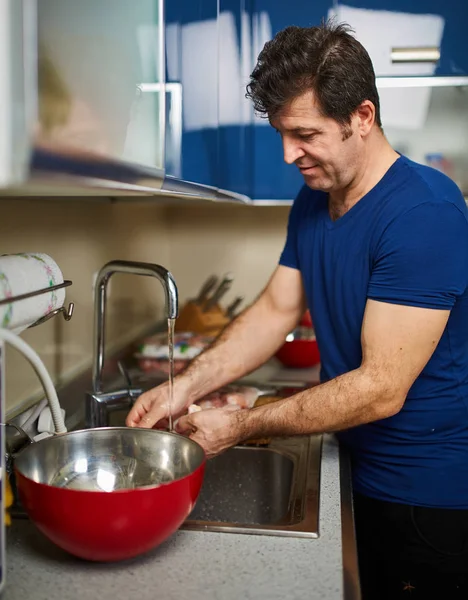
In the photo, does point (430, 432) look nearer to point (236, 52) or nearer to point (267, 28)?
point (236, 52)

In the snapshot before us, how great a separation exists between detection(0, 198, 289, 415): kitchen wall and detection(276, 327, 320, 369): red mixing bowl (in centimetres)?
52

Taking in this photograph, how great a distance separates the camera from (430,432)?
4.71 ft

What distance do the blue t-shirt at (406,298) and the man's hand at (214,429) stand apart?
0.30 metres

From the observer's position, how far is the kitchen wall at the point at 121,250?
154cm

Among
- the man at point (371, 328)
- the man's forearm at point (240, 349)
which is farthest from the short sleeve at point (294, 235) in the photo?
the man's forearm at point (240, 349)

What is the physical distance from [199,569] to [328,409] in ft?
1.36

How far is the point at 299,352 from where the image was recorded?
223cm

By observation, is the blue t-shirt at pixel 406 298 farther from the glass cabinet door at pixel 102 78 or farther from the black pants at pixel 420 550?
the glass cabinet door at pixel 102 78

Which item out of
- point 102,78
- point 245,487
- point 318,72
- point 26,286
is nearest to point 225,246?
point 245,487

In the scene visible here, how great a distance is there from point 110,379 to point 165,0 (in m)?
1.25

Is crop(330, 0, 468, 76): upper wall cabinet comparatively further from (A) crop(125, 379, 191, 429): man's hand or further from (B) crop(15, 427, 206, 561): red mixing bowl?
(B) crop(15, 427, 206, 561): red mixing bowl

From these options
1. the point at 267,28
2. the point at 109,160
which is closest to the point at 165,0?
the point at 109,160

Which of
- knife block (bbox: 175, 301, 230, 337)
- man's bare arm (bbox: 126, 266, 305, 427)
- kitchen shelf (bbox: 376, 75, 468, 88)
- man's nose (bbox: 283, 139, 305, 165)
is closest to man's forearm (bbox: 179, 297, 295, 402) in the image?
man's bare arm (bbox: 126, 266, 305, 427)

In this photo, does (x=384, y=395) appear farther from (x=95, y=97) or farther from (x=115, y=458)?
(x=95, y=97)
